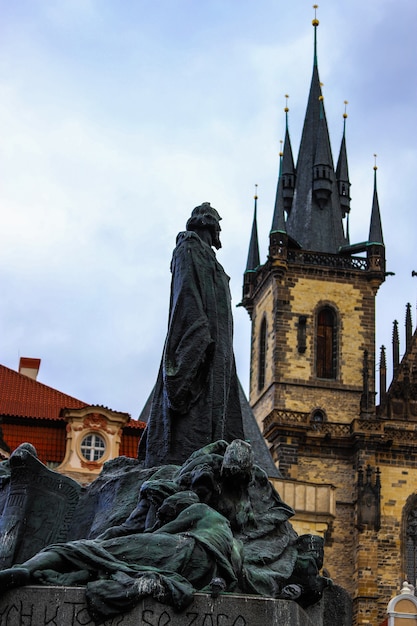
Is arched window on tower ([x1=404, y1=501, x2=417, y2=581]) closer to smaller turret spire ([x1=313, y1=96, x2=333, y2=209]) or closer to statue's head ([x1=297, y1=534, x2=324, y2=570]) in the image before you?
smaller turret spire ([x1=313, y1=96, x2=333, y2=209])

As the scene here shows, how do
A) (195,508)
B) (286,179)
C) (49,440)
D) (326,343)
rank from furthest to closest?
(286,179) → (326,343) → (49,440) → (195,508)

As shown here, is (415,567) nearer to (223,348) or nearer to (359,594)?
(359,594)

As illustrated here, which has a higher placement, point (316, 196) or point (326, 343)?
point (316, 196)

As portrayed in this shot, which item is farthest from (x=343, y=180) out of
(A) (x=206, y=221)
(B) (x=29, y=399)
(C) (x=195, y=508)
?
(C) (x=195, y=508)

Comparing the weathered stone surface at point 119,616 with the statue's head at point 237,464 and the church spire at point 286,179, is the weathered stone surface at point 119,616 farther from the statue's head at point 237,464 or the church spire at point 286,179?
the church spire at point 286,179

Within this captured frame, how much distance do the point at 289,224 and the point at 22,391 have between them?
26149 mm

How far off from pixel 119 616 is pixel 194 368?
6.98 feet

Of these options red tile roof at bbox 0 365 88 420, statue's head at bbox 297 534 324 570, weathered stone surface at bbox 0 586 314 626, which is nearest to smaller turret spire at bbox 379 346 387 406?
red tile roof at bbox 0 365 88 420

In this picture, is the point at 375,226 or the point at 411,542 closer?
the point at 411,542

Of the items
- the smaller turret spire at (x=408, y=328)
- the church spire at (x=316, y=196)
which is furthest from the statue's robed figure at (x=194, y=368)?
the church spire at (x=316, y=196)

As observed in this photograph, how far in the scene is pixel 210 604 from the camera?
556cm

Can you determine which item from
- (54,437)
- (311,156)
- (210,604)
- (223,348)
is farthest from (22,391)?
(311,156)

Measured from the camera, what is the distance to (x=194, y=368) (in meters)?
7.33

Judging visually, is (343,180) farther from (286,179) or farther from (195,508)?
(195,508)
